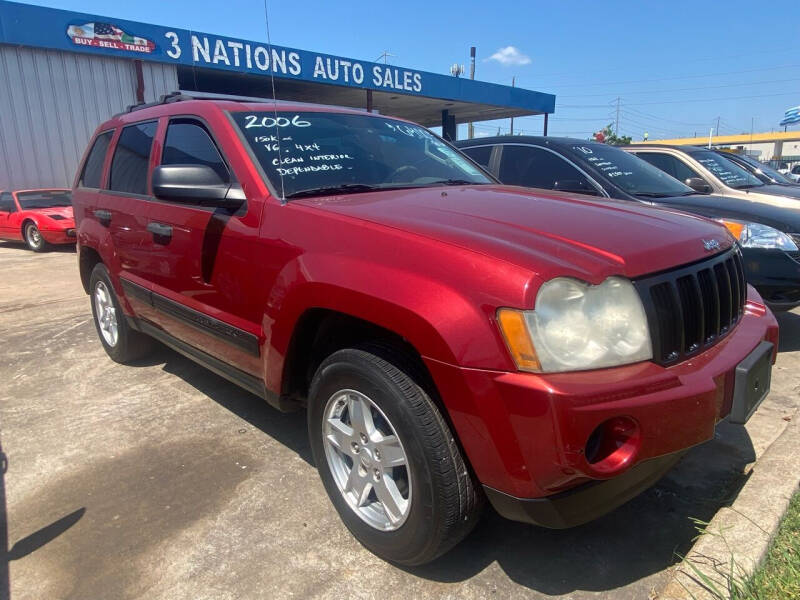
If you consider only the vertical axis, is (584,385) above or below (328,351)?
above

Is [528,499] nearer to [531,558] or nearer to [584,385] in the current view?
[584,385]

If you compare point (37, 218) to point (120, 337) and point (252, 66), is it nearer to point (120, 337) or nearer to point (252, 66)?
point (252, 66)

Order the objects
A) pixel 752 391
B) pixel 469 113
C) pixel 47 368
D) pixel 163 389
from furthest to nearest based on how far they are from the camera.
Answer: pixel 469 113 → pixel 47 368 → pixel 163 389 → pixel 752 391

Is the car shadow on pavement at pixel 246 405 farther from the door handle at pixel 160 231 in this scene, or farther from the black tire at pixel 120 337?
the door handle at pixel 160 231

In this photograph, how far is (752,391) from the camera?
2.10 metres

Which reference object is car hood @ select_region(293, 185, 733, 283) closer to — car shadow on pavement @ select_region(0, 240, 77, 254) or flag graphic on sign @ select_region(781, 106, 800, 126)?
car shadow on pavement @ select_region(0, 240, 77, 254)

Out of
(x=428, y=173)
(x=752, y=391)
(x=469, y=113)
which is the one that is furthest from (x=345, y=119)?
(x=469, y=113)

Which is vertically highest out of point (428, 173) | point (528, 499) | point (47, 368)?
point (428, 173)

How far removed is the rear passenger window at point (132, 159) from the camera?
144 inches

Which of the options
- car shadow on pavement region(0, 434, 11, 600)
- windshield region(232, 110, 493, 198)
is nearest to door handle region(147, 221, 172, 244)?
windshield region(232, 110, 493, 198)

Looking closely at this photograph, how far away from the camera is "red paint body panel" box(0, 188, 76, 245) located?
457 inches

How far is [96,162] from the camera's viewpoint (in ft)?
14.5

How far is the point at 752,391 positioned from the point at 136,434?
3131 mm

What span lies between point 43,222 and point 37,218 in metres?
0.20
